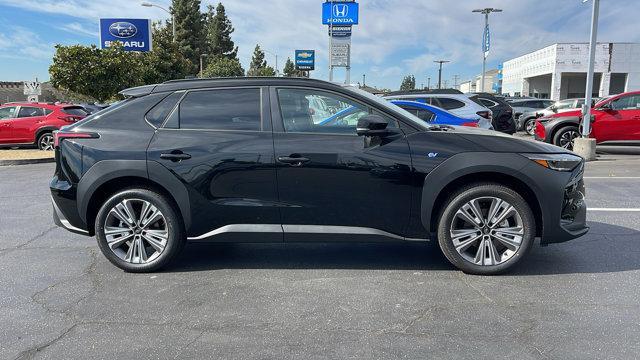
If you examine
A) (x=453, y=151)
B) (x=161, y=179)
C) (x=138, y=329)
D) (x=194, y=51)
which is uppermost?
(x=194, y=51)

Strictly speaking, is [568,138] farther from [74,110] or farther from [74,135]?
[74,110]

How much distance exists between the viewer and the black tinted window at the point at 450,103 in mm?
11445

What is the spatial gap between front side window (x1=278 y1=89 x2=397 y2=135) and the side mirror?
0.41 feet

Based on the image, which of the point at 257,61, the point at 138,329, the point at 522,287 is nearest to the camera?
the point at 138,329

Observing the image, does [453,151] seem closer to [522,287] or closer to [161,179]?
[522,287]

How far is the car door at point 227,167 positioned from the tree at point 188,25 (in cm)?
5577

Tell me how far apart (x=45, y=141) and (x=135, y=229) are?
13.2 meters

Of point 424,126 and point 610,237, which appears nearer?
point 424,126

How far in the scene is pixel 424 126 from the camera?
439 cm

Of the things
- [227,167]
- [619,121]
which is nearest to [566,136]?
[619,121]

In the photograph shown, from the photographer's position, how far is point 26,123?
607 inches

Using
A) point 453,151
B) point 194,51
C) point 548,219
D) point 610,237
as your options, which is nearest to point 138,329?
point 453,151

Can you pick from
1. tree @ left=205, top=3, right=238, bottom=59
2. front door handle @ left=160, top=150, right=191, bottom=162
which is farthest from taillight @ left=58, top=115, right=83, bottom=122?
tree @ left=205, top=3, right=238, bottom=59

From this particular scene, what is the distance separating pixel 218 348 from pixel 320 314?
0.81m
